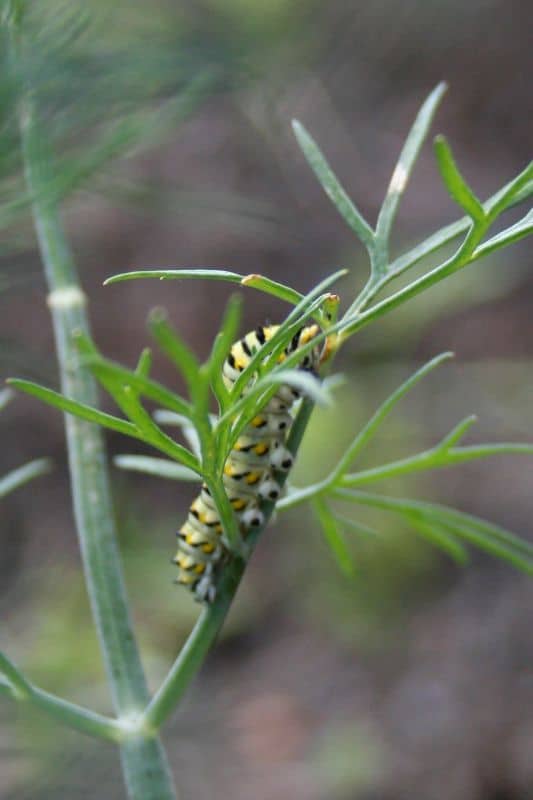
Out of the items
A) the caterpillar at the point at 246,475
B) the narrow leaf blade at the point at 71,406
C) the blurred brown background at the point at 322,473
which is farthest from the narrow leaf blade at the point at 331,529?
the blurred brown background at the point at 322,473

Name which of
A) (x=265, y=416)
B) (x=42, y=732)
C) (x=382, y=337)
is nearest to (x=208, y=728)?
(x=42, y=732)

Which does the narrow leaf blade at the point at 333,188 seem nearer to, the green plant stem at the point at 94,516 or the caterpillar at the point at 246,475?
the caterpillar at the point at 246,475

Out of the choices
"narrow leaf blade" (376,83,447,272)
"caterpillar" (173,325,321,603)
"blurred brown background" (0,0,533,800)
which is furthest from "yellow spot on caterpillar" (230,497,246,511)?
"blurred brown background" (0,0,533,800)

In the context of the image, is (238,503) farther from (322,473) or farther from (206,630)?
(322,473)

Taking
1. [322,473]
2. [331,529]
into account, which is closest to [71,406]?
[331,529]

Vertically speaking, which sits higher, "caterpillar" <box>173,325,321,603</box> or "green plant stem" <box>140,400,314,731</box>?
"caterpillar" <box>173,325,321,603</box>

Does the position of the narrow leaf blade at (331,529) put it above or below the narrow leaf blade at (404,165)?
below

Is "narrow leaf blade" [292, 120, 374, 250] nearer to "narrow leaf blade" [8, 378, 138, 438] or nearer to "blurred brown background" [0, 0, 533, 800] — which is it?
"narrow leaf blade" [8, 378, 138, 438]

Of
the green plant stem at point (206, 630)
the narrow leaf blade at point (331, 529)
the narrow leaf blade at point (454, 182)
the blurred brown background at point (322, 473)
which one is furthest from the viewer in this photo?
the blurred brown background at point (322, 473)
